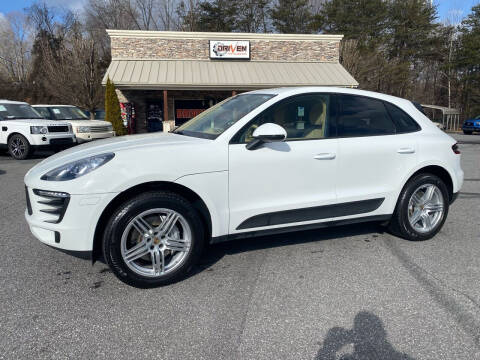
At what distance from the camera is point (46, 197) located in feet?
8.98

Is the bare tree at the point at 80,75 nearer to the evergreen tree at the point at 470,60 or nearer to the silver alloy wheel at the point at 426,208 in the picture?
the silver alloy wheel at the point at 426,208

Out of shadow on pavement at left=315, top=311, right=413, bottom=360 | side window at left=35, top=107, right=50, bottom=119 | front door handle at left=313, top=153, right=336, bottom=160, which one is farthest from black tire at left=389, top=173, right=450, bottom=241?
side window at left=35, top=107, right=50, bottom=119

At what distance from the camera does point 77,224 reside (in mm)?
2666

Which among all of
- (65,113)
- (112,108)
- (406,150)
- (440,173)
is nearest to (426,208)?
(440,173)

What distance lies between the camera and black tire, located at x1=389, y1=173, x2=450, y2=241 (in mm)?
3830

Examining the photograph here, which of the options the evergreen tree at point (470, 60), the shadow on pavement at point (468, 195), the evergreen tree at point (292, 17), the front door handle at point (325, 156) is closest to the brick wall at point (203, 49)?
the shadow on pavement at point (468, 195)

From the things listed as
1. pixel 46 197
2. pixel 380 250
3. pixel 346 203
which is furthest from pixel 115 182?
pixel 380 250

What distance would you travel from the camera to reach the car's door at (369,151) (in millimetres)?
3498

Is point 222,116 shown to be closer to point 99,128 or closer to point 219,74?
point 99,128

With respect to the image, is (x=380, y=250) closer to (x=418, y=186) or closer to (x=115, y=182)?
(x=418, y=186)

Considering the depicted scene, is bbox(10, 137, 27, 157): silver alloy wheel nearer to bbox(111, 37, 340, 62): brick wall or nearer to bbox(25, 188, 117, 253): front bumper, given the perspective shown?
bbox(111, 37, 340, 62): brick wall

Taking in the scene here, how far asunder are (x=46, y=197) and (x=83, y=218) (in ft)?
1.23

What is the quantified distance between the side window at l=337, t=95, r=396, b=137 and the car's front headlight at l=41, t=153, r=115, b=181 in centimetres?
231

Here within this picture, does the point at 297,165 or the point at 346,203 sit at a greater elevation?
the point at 297,165
